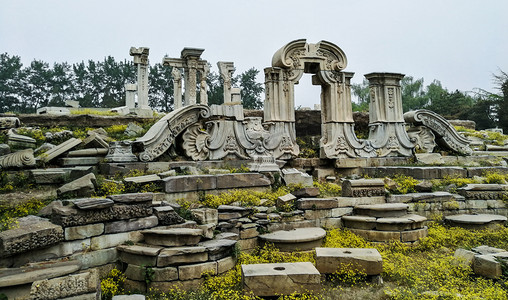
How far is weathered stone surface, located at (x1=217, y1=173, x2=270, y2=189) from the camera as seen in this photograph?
269 inches

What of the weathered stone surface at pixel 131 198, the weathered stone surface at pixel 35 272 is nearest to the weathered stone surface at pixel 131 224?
the weathered stone surface at pixel 131 198

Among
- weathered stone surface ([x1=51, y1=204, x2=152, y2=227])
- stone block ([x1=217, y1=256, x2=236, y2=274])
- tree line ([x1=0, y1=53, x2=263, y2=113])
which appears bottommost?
stone block ([x1=217, y1=256, x2=236, y2=274])

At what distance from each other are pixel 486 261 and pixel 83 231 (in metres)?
5.57

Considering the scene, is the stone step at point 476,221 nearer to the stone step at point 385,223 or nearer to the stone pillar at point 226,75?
the stone step at point 385,223

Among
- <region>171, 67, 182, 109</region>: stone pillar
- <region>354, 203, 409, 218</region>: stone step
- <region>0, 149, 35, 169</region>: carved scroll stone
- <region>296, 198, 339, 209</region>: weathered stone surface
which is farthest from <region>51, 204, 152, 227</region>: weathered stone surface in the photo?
<region>171, 67, 182, 109</region>: stone pillar

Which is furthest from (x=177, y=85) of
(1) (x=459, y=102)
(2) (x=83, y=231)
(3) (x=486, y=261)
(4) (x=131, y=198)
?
(1) (x=459, y=102)

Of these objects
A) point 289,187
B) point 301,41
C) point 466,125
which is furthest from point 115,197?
point 466,125

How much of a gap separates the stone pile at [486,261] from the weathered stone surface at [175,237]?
403cm

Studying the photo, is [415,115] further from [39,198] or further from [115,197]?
[39,198]

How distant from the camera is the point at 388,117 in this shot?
1043 centimetres

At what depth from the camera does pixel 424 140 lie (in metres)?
10.7

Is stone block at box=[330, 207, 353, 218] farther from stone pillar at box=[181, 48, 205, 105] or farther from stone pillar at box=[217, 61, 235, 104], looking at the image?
stone pillar at box=[217, 61, 235, 104]

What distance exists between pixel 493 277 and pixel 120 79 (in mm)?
47611

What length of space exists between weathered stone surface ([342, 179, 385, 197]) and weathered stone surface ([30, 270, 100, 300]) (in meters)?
5.28
